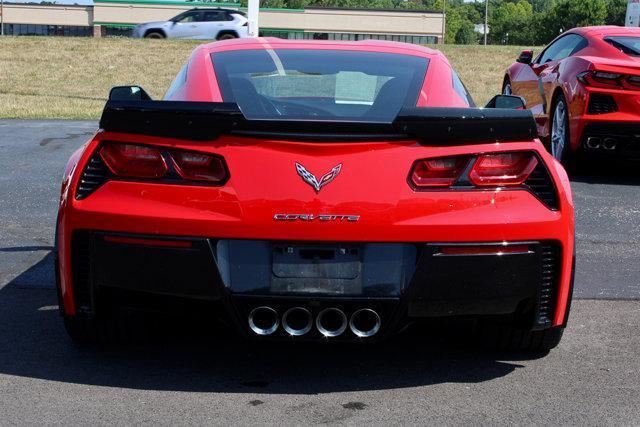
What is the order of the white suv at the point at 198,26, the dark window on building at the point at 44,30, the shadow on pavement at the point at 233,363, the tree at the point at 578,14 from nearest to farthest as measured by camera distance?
the shadow on pavement at the point at 233,363 < the white suv at the point at 198,26 < the dark window on building at the point at 44,30 < the tree at the point at 578,14

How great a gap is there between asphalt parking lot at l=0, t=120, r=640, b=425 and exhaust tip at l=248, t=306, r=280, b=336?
22cm

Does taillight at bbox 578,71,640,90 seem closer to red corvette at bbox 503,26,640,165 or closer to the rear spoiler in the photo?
red corvette at bbox 503,26,640,165

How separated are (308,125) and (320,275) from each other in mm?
525

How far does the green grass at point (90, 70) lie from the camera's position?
2052 centimetres

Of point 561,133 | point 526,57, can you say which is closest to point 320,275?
point 561,133

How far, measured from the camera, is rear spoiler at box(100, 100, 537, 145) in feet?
13.1

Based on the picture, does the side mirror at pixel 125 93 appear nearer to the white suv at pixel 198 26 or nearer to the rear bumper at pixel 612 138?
the rear bumper at pixel 612 138

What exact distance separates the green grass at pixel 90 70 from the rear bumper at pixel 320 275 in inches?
552

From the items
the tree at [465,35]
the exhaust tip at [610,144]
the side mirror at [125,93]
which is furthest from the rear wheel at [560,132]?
the tree at [465,35]

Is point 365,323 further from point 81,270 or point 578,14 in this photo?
point 578,14

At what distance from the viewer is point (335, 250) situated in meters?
3.95

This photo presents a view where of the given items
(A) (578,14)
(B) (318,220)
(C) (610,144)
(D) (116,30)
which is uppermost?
(B) (318,220)

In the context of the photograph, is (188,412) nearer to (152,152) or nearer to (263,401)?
(263,401)

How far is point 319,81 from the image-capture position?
16.0 feet
